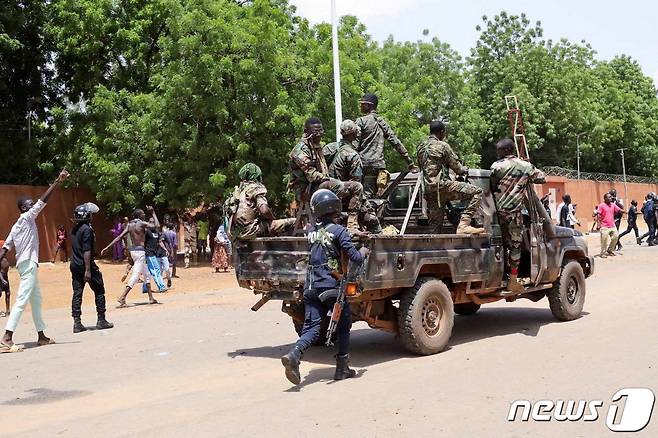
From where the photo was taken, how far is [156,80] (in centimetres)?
2311

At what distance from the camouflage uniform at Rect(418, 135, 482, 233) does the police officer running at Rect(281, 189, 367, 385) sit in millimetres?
→ 2144

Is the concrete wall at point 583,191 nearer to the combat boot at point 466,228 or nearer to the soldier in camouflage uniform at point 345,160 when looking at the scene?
the combat boot at point 466,228

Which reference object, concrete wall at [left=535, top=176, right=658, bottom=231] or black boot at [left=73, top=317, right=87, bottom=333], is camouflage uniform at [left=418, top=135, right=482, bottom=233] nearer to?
black boot at [left=73, top=317, right=87, bottom=333]

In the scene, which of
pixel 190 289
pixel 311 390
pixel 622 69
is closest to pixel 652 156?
pixel 622 69

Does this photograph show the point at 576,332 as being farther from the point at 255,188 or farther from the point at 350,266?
the point at 255,188

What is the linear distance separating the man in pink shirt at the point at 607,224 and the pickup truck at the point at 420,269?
11.0 m

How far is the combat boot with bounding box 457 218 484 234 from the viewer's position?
8.54m

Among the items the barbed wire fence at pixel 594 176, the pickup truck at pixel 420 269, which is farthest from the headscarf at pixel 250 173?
the barbed wire fence at pixel 594 176

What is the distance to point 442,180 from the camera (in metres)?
8.69

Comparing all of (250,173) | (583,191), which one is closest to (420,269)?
(250,173)

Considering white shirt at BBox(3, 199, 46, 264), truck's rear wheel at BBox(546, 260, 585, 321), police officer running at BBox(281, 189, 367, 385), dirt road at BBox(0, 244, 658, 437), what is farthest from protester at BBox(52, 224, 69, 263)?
police officer running at BBox(281, 189, 367, 385)

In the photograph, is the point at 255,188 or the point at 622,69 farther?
the point at 622,69

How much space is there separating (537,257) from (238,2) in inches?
793

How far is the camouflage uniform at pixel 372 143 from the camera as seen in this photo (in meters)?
9.04
